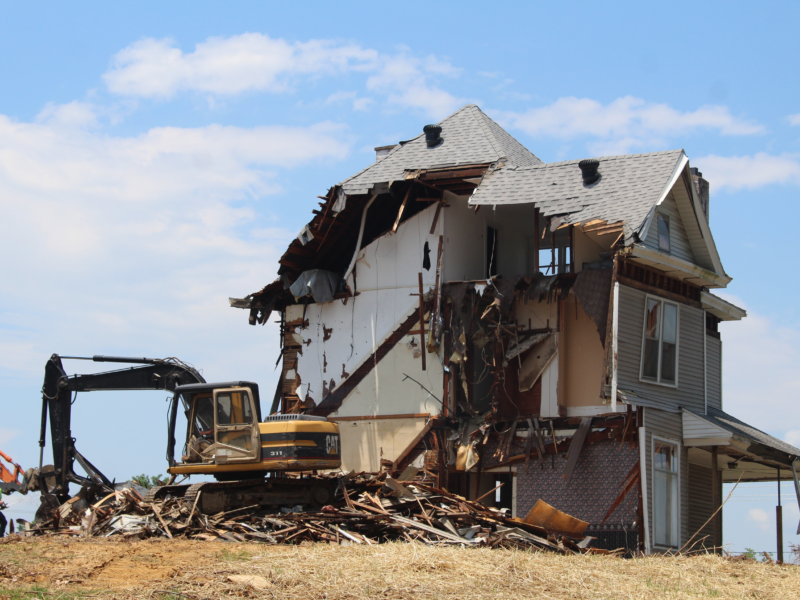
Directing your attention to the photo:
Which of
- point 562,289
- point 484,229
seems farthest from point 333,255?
point 562,289

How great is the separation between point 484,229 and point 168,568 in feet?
43.6

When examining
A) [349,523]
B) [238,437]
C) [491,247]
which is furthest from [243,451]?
[491,247]

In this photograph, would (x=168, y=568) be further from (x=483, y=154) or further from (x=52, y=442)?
(x=483, y=154)

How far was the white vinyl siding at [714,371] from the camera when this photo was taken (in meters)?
24.4

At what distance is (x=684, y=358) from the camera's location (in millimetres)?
22641

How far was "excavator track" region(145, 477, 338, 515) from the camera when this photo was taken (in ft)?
62.6

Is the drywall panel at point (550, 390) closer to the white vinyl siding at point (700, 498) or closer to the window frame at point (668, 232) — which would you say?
the window frame at point (668, 232)

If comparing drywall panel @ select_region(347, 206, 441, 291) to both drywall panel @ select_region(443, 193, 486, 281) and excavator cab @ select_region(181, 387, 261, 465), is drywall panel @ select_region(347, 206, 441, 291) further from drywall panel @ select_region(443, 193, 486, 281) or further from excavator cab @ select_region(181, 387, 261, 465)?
excavator cab @ select_region(181, 387, 261, 465)

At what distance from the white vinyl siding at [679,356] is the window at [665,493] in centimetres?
99

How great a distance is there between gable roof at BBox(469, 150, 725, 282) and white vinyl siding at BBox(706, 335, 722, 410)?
252 centimetres

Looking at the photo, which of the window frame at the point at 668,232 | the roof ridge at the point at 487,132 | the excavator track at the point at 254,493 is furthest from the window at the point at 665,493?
the roof ridge at the point at 487,132

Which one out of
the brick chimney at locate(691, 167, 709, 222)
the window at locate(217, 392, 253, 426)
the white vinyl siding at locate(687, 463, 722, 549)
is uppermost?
the brick chimney at locate(691, 167, 709, 222)

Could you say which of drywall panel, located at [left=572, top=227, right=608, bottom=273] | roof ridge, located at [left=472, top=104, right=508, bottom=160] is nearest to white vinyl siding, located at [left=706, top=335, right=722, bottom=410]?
drywall panel, located at [left=572, top=227, right=608, bottom=273]

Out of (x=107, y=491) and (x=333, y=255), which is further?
(x=333, y=255)
